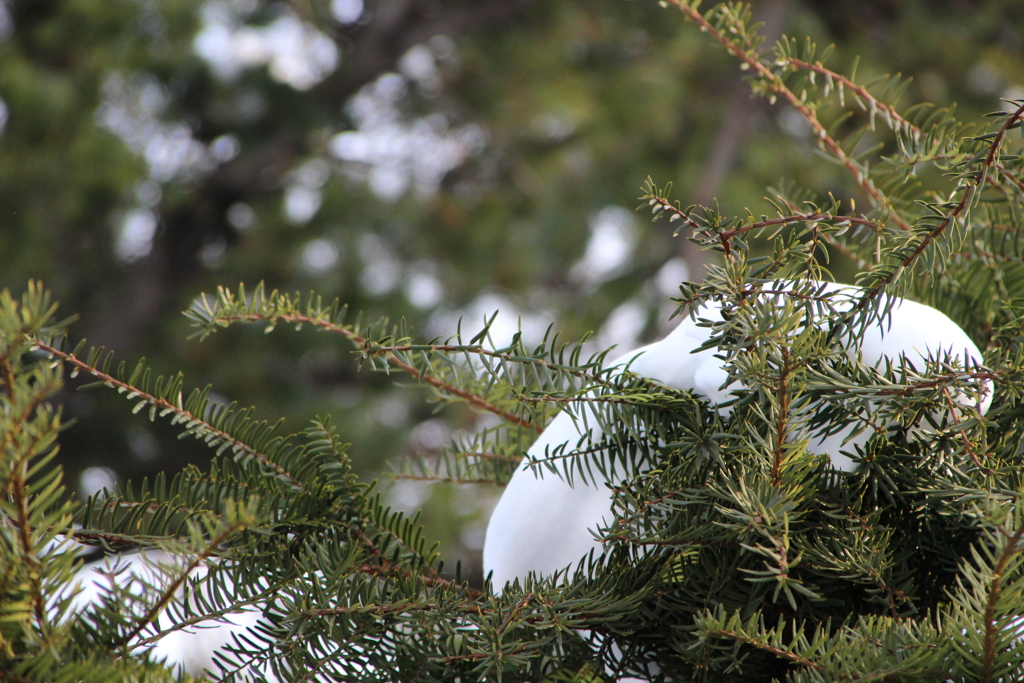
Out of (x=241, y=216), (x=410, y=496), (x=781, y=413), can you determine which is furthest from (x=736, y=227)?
(x=241, y=216)

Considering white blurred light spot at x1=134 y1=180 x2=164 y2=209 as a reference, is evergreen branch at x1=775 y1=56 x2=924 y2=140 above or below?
below

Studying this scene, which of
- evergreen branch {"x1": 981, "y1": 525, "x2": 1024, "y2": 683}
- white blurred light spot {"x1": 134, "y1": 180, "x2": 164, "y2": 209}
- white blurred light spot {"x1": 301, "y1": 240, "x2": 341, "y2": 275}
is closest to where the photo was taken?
evergreen branch {"x1": 981, "y1": 525, "x2": 1024, "y2": 683}

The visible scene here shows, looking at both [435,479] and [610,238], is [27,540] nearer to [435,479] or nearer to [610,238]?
[435,479]

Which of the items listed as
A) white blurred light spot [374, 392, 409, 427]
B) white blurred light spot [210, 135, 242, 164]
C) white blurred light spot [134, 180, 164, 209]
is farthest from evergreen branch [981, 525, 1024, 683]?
white blurred light spot [210, 135, 242, 164]

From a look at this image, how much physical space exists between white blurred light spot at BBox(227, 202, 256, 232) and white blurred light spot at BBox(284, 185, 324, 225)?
0.09 m

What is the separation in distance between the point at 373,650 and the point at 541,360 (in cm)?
9

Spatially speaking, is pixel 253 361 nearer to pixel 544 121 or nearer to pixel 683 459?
pixel 544 121

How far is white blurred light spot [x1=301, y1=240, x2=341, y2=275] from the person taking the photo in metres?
2.11

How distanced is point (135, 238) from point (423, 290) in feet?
2.35

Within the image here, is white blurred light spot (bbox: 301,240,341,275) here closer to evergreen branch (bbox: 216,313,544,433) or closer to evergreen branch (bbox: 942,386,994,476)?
evergreen branch (bbox: 216,313,544,433)

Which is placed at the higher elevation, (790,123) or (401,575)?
(790,123)

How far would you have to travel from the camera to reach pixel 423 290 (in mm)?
2203

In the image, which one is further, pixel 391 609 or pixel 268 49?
pixel 268 49

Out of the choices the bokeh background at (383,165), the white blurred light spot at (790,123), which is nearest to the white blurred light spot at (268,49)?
the bokeh background at (383,165)
